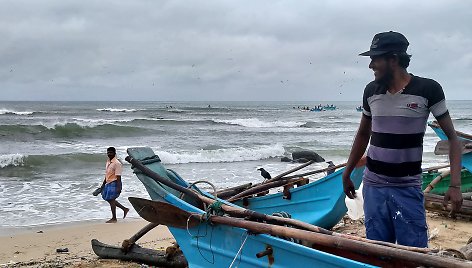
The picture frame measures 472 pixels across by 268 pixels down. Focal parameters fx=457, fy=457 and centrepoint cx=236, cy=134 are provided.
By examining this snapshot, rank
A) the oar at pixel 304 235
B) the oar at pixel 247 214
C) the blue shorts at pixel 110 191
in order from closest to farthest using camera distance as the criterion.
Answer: the oar at pixel 304 235 → the oar at pixel 247 214 → the blue shorts at pixel 110 191

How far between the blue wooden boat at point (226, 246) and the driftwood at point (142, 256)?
3.27 feet

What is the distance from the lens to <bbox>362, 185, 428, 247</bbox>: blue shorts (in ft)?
9.50

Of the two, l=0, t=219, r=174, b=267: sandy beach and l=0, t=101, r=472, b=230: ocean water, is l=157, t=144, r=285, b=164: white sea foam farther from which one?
l=0, t=219, r=174, b=267: sandy beach

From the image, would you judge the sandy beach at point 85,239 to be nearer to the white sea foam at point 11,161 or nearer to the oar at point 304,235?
the oar at point 304,235

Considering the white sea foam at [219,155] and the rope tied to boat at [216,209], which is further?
the white sea foam at [219,155]

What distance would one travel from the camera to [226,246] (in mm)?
3582

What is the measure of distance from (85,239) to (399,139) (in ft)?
18.8

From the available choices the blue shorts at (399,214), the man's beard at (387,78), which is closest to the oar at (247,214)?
the blue shorts at (399,214)

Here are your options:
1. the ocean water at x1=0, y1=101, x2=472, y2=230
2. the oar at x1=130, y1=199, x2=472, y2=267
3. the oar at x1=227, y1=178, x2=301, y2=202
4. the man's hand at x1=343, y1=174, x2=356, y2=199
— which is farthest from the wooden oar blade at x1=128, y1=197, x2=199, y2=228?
the ocean water at x1=0, y1=101, x2=472, y2=230

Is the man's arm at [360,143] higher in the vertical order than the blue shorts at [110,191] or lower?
higher

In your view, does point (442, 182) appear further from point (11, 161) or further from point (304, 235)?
point (11, 161)

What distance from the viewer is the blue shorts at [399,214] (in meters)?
2.90

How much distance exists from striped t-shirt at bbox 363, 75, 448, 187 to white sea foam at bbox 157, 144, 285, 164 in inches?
590

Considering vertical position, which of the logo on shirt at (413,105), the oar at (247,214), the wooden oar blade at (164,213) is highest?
the logo on shirt at (413,105)
